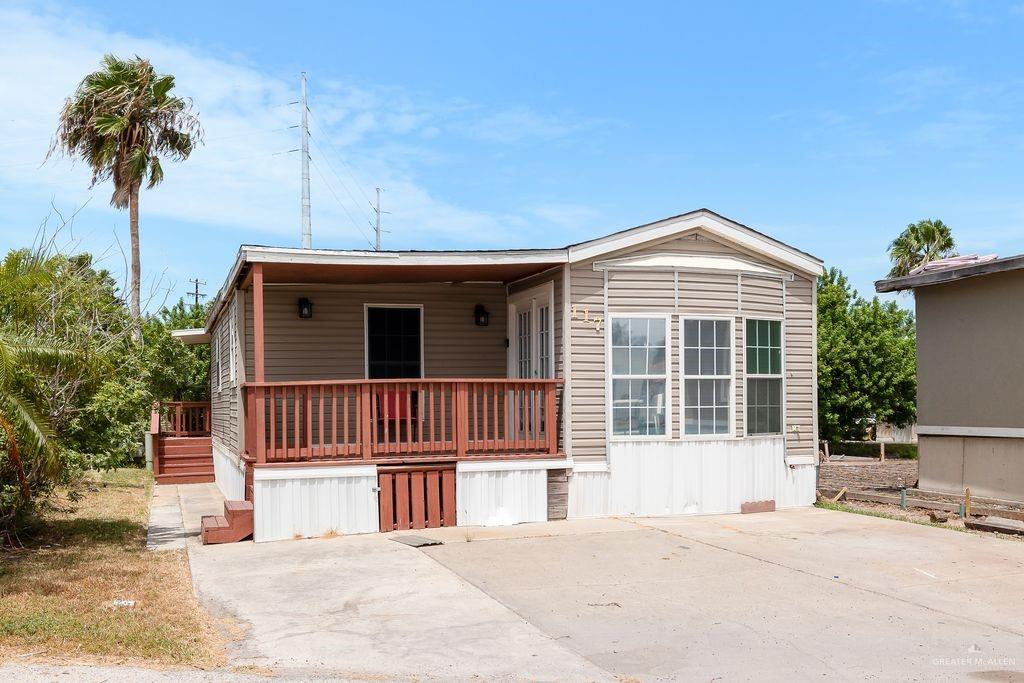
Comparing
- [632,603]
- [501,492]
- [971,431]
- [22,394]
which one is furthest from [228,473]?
[971,431]

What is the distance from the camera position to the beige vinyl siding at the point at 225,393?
1309cm

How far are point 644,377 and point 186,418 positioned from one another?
43.5 feet

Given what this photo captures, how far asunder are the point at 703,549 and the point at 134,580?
5.25 m

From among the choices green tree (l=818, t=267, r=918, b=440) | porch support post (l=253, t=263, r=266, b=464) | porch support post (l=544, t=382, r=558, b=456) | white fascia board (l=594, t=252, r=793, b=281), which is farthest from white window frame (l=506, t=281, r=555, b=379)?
green tree (l=818, t=267, r=918, b=440)

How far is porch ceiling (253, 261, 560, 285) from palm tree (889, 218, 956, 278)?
2531 centimetres

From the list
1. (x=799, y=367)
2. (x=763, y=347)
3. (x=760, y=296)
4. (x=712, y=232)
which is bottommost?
(x=799, y=367)

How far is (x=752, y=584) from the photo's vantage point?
7.48 metres

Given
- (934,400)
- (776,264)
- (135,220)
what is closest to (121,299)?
(776,264)

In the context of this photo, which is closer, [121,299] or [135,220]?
[121,299]

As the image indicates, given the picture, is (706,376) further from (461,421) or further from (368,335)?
(368,335)

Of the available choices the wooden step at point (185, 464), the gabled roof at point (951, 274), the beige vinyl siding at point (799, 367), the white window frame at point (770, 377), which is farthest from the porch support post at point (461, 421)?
the wooden step at point (185, 464)

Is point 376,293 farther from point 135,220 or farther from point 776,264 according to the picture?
point 135,220

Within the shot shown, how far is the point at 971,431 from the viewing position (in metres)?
12.3

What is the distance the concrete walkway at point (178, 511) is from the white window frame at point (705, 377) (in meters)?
5.92
